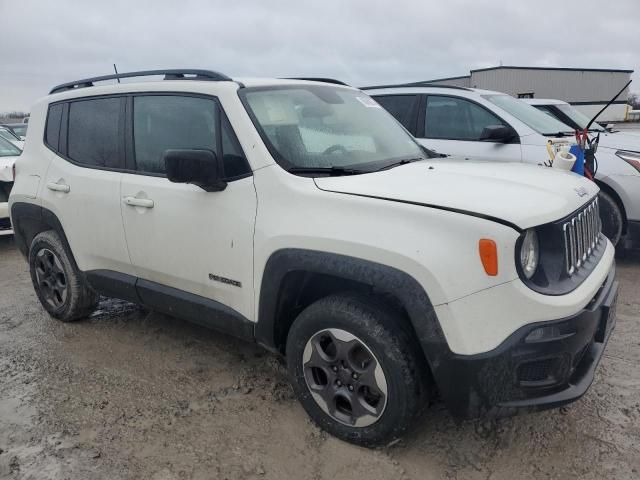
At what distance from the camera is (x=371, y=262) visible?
2.35 meters

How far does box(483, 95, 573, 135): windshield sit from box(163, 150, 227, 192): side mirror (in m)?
4.28

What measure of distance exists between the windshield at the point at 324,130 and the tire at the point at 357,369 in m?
0.82

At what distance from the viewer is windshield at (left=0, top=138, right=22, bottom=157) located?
26.6ft

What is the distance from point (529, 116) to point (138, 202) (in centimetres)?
473

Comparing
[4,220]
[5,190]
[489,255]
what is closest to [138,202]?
[489,255]

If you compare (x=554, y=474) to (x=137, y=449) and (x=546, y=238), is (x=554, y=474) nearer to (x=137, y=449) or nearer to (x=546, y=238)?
(x=546, y=238)

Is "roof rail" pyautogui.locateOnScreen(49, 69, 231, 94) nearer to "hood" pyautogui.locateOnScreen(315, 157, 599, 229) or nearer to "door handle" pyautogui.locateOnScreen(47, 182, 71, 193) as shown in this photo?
"door handle" pyautogui.locateOnScreen(47, 182, 71, 193)

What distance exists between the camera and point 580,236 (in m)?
2.67

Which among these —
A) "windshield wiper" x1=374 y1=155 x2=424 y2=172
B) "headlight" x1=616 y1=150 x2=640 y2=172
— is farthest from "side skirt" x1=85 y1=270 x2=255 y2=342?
"headlight" x1=616 y1=150 x2=640 y2=172

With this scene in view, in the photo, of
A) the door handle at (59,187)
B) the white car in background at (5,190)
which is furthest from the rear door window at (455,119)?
the white car in background at (5,190)

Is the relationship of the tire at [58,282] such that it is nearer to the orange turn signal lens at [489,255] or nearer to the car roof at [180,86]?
the car roof at [180,86]

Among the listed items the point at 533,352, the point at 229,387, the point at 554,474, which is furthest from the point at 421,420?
the point at 229,387

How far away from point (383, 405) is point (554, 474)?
84 centimetres

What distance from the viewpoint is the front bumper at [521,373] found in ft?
7.18
